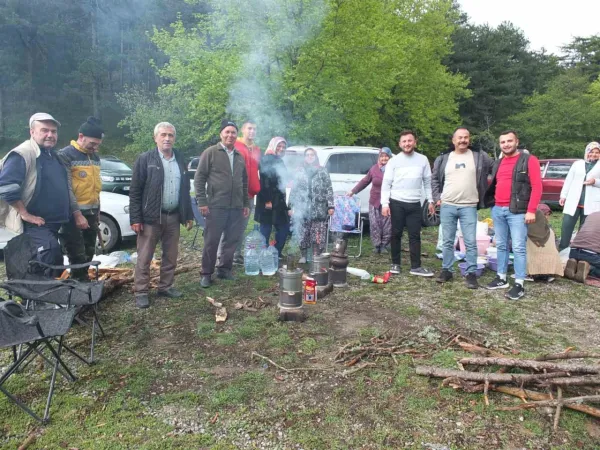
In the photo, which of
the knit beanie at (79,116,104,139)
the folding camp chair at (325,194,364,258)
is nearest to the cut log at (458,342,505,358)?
the folding camp chair at (325,194,364,258)

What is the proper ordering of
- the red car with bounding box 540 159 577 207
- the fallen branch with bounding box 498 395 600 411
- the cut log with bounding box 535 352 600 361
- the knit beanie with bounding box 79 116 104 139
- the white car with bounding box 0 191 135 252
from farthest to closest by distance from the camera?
the red car with bounding box 540 159 577 207 < the white car with bounding box 0 191 135 252 < the knit beanie with bounding box 79 116 104 139 < the cut log with bounding box 535 352 600 361 < the fallen branch with bounding box 498 395 600 411

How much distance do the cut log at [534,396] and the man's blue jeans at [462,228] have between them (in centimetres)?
259

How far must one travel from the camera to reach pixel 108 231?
6535 mm

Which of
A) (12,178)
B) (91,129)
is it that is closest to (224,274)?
(91,129)

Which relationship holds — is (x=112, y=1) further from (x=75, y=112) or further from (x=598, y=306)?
(x=75, y=112)

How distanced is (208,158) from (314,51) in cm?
750

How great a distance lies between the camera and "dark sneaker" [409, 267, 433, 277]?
18.0 ft

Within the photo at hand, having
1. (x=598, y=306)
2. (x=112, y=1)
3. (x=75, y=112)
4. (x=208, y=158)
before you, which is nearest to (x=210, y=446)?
(x=208, y=158)

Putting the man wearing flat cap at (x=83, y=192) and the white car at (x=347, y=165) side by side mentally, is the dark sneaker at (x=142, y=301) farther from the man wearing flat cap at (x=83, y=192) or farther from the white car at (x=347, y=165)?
the white car at (x=347, y=165)

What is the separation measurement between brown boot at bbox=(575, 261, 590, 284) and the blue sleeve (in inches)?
251

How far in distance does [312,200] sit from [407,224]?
1337mm

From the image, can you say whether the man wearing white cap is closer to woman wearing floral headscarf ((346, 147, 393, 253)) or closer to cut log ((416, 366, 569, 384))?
cut log ((416, 366, 569, 384))

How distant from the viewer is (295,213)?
584 centimetres

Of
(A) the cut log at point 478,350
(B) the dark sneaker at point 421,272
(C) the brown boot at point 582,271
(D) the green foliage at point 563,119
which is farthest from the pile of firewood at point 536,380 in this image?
(D) the green foliage at point 563,119
